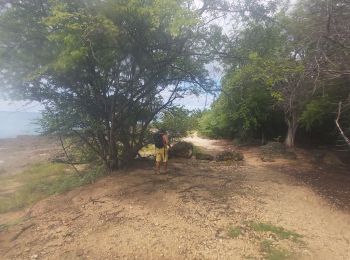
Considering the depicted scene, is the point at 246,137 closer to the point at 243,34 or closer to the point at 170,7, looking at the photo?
the point at 243,34

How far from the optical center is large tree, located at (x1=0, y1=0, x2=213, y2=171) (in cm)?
905

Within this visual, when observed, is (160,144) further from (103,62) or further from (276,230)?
(276,230)

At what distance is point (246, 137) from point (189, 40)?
539 inches

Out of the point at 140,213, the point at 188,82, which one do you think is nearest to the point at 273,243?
the point at 140,213

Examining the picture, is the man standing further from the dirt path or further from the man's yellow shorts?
the dirt path

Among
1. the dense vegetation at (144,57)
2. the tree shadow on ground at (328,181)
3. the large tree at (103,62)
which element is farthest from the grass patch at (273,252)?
the large tree at (103,62)

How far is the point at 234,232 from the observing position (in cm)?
738

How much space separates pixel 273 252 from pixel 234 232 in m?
1.08

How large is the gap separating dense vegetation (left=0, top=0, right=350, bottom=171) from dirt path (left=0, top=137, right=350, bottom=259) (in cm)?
289

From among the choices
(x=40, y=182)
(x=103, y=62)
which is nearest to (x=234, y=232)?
(x=103, y=62)

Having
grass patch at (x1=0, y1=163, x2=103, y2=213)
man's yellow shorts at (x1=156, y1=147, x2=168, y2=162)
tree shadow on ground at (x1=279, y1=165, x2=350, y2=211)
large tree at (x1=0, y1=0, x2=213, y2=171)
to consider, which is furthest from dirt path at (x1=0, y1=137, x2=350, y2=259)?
large tree at (x1=0, y1=0, x2=213, y2=171)

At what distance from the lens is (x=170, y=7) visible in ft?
28.7

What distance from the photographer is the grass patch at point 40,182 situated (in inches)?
438

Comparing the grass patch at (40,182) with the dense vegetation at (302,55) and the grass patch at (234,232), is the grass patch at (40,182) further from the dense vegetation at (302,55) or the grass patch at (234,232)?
the dense vegetation at (302,55)
